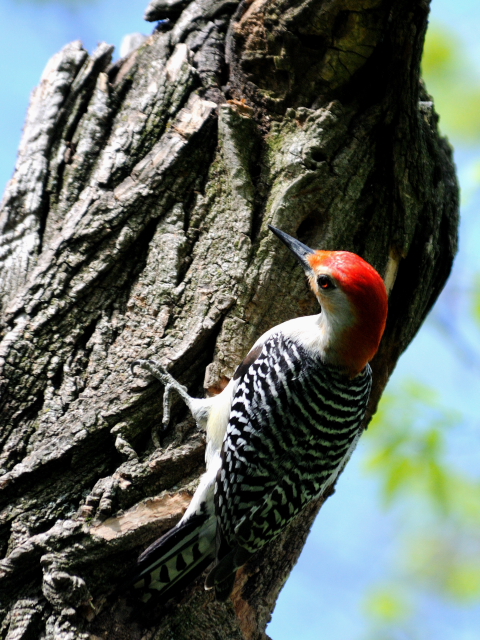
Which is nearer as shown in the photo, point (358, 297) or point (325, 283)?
Result: point (358, 297)

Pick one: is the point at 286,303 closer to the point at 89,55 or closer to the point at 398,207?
the point at 398,207

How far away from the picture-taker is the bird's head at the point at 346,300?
357cm

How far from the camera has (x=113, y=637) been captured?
3160 mm

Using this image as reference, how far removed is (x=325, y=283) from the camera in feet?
12.3

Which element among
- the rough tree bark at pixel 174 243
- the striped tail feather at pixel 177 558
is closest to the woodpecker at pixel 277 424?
the striped tail feather at pixel 177 558

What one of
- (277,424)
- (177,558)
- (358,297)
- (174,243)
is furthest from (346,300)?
(177,558)

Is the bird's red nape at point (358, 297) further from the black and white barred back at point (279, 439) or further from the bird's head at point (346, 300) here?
the black and white barred back at point (279, 439)

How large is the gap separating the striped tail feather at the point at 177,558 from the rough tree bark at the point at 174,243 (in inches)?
3.3

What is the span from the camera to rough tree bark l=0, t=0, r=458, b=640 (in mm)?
3274

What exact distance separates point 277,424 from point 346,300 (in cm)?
84

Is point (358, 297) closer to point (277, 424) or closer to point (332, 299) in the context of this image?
point (332, 299)

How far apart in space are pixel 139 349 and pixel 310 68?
2.09m

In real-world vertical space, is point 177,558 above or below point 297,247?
below

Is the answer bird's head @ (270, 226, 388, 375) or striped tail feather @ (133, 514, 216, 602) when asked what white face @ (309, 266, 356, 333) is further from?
striped tail feather @ (133, 514, 216, 602)
